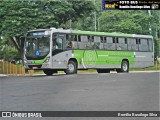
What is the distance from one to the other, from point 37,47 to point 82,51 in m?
3.05

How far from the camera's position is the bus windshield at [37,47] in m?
26.5

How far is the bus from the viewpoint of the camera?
1043 inches

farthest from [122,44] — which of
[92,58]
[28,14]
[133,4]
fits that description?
[133,4]

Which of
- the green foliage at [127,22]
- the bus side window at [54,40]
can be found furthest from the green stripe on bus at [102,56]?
the green foliage at [127,22]

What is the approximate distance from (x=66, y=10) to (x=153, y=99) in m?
26.7

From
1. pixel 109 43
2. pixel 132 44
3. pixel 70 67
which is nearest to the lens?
pixel 70 67

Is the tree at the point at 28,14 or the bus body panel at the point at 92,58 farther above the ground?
the tree at the point at 28,14

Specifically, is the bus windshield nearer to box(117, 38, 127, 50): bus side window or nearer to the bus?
the bus

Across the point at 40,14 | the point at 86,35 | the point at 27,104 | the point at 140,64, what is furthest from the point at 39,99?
the point at 40,14

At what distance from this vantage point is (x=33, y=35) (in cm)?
2727

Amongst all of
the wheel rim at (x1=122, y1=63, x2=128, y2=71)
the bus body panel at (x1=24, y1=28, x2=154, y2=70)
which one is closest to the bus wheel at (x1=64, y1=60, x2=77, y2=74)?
the bus body panel at (x1=24, y1=28, x2=154, y2=70)

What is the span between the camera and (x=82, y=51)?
93.0 ft

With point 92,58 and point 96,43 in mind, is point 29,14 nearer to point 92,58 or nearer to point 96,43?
point 96,43

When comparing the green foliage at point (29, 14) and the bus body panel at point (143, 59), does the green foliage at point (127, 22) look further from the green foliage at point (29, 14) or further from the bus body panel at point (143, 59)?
the bus body panel at point (143, 59)
